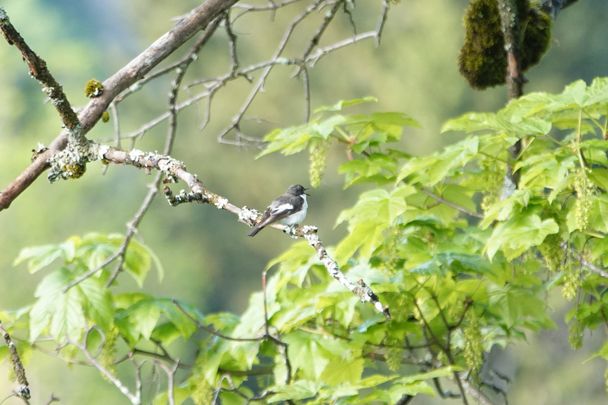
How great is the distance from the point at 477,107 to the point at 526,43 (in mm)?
10368

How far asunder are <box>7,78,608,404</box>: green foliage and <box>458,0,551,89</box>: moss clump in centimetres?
45

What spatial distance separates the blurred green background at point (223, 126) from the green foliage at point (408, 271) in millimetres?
9197

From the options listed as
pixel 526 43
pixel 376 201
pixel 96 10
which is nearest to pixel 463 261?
pixel 376 201

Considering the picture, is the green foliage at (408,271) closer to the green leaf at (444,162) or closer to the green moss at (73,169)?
the green leaf at (444,162)

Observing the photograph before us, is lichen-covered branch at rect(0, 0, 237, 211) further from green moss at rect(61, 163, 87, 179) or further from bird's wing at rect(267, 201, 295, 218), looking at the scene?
bird's wing at rect(267, 201, 295, 218)

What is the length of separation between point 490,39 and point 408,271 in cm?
104

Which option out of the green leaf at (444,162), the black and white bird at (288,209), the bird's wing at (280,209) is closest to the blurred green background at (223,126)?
the green leaf at (444,162)

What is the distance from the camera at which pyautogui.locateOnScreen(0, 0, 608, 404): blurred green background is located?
14664 millimetres

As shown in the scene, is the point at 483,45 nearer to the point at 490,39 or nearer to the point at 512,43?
the point at 490,39

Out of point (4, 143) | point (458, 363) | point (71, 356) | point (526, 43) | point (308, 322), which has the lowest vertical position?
point (458, 363)

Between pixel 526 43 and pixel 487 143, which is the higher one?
pixel 526 43

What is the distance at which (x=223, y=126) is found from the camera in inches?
637

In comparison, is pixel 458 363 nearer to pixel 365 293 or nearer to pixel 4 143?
pixel 365 293

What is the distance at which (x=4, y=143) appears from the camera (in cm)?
1803
